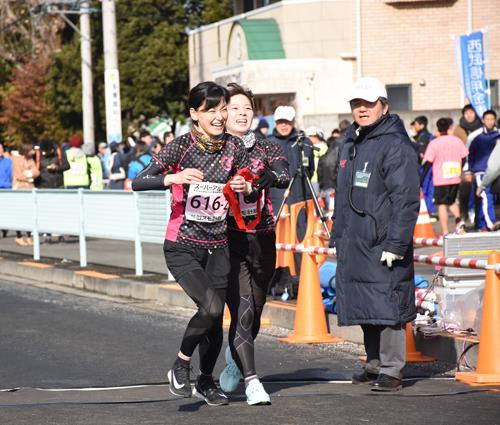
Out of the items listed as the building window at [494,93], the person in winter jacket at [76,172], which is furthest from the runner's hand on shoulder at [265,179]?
the building window at [494,93]

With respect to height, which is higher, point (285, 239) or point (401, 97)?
point (401, 97)

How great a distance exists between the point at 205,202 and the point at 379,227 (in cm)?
126

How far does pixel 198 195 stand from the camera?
7527 mm

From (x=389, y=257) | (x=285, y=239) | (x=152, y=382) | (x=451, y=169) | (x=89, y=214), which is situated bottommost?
(x=152, y=382)

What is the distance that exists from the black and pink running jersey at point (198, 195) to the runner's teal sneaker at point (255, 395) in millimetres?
832

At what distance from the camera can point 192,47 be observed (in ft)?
134

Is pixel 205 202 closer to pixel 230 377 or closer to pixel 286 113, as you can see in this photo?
pixel 230 377

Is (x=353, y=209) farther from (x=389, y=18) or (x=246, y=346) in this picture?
(x=389, y=18)

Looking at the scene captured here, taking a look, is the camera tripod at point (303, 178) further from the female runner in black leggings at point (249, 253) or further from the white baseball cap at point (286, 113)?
the female runner in black leggings at point (249, 253)

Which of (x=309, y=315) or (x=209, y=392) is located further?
(x=309, y=315)

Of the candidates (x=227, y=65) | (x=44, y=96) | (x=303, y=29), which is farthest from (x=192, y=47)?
(x=44, y=96)

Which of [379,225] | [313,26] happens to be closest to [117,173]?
[313,26]

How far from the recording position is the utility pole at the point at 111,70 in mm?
26766

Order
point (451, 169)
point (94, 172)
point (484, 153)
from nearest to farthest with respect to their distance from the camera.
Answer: point (484, 153), point (451, 169), point (94, 172)
